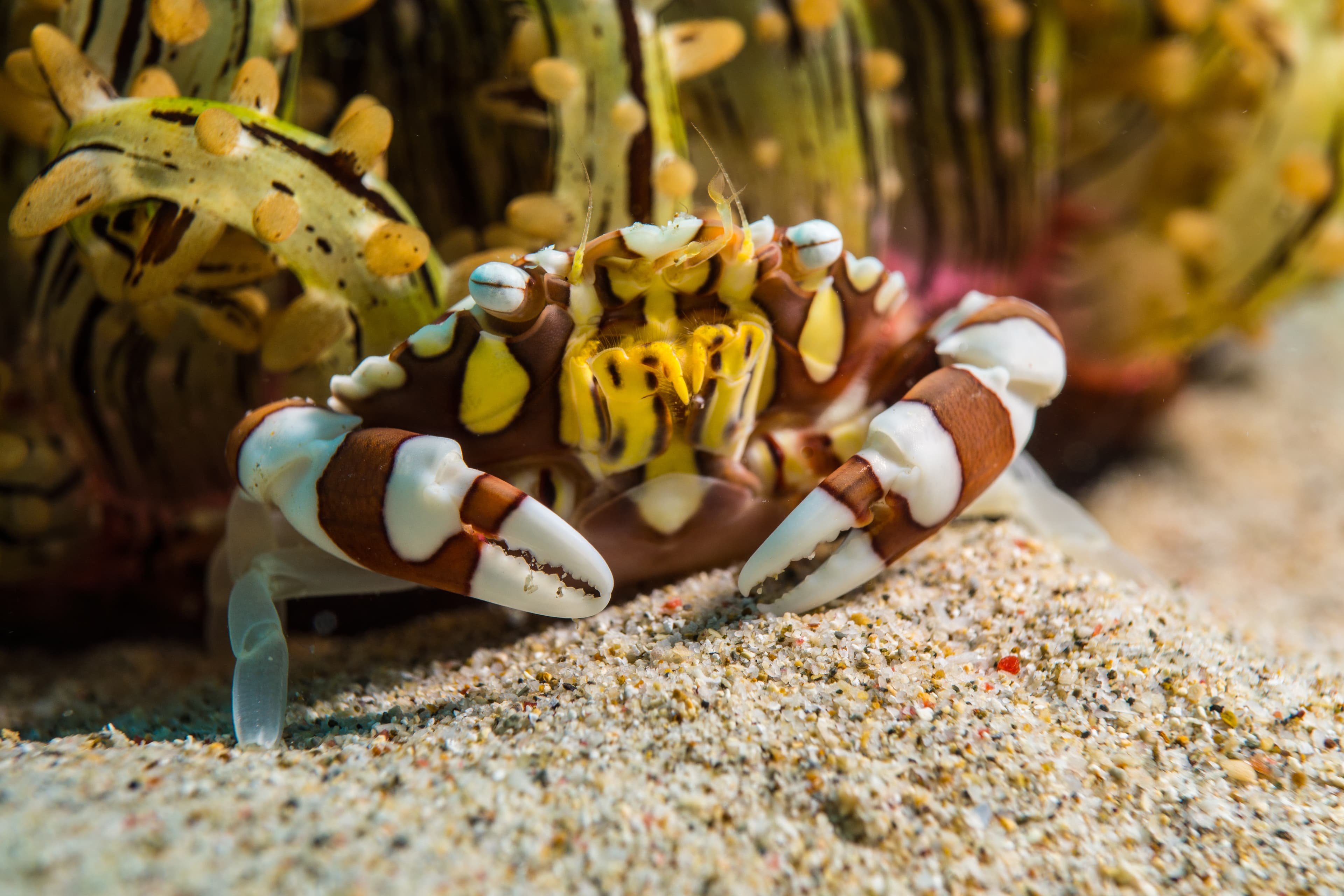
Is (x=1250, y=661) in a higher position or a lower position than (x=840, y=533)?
lower

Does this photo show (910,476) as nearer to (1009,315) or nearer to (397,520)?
(1009,315)

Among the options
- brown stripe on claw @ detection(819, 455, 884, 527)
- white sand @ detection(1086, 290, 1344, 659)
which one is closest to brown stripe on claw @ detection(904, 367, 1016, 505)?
brown stripe on claw @ detection(819, 455, 884, 527)

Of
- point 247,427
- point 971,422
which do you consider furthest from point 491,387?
point 971,422

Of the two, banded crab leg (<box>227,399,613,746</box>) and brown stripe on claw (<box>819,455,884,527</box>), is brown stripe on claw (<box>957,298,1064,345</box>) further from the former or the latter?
banded crab leg (<box>227,399,613,746</box>)

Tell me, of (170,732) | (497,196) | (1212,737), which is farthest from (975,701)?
(497,196)

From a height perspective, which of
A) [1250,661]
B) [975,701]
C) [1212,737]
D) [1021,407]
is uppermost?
[1021,407]

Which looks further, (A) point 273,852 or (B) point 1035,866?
(B) point 1035,866

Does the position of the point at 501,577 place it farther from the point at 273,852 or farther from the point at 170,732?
the point at 170,732
